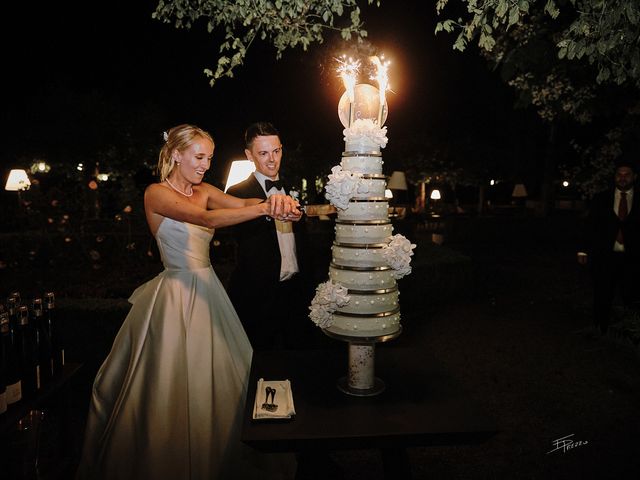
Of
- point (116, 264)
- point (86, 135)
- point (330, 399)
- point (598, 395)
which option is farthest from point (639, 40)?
point (86, 135)

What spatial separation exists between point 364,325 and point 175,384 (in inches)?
55.6

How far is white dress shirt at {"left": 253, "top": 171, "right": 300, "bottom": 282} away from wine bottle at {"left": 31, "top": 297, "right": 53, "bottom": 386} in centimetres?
181

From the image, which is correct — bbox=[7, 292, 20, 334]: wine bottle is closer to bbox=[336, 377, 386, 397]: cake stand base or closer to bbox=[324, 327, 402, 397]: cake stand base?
bbox=[324, 327, 402, 397]: cake stand base

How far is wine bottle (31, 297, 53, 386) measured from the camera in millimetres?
3047

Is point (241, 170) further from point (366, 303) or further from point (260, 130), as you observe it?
point (366, 303)

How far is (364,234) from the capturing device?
2625 mm

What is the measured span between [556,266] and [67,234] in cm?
1358

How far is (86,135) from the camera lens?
26.5 m

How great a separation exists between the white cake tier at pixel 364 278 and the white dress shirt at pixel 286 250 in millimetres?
1384

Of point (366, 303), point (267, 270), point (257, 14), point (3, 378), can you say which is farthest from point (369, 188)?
point (257, 14)

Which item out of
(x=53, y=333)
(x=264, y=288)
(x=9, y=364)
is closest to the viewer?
(x=9, y=364)

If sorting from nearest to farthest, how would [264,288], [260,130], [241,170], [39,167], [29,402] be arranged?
[29,402], [260,130], [264,288], [241,170], [39,167]

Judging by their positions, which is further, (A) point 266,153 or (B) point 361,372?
(A) point 266,153

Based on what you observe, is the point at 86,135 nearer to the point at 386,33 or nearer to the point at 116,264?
the point at 116,264
